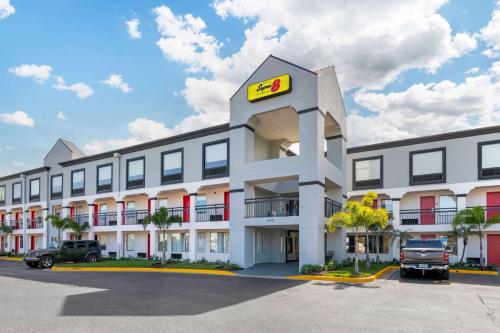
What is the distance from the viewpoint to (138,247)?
3134 centimetres

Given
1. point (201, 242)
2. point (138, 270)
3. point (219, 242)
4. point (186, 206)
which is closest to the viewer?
point (138, 270)

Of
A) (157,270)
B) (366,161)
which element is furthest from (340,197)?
(157,270)

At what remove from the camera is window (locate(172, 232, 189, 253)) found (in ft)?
93.2

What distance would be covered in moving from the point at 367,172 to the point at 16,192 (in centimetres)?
4004

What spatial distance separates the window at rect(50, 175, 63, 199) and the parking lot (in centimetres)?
2369

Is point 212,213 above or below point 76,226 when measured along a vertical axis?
above

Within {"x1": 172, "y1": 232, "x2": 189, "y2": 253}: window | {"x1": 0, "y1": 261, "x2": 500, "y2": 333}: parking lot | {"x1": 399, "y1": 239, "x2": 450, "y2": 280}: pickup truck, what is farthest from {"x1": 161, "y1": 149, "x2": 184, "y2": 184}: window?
{"x1": 399, "y1": 239, "x2": 450, "y2": 280}: pickup truck

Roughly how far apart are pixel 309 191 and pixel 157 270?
10007mm

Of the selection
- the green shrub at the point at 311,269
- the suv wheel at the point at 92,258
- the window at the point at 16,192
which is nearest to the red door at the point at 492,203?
the green shrub at the point at 311,269

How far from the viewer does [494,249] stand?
24.5 metres

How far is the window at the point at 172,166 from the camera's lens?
28319 mm

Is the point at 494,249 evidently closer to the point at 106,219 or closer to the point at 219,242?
the point at 219,242

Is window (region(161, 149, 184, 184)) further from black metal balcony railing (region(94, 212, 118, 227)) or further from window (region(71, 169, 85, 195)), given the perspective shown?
window (region(71, 169, 85, 195))

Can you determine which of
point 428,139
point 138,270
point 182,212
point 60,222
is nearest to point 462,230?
point 428,139
